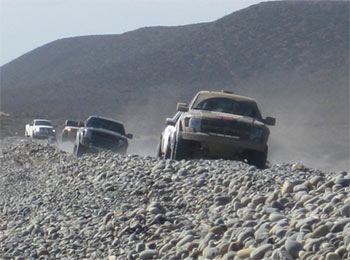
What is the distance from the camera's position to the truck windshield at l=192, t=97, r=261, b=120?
20.6 meters

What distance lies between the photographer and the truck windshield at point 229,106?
20.6m

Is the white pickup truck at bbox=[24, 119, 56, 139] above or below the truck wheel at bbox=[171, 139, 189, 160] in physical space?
below

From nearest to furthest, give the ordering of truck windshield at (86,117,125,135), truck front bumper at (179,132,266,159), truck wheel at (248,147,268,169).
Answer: truck front bumper at (179,132,266,159)
truck wheel at (248,147,268,169)
truck windshield at (86,117,125,135)

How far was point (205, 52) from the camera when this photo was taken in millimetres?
92312

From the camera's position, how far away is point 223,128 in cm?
1942

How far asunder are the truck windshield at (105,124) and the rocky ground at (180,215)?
14044 millimetres

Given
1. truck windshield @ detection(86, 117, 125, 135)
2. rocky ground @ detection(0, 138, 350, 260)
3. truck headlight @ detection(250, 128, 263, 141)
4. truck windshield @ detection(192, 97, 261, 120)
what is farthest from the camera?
truck windshield @ detection(86, 117, 125, 135)

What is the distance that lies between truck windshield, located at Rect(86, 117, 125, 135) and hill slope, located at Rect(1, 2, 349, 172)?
22.4m

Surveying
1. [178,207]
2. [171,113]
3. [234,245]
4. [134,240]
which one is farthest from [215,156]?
[171,113]

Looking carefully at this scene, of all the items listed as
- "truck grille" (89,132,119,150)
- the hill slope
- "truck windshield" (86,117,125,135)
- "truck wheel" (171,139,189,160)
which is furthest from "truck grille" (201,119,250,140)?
the hill slope

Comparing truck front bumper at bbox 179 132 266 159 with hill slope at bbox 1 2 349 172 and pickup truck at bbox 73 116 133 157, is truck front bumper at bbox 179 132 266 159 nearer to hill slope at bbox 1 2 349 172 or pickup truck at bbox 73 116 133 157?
pickup truck at bbox 73 116 133 157

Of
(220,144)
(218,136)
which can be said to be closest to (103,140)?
(220,144)

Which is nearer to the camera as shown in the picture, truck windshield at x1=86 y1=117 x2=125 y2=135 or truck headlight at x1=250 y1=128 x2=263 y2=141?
truck headlight at x1=250 y1=128 x2=263 y2=141

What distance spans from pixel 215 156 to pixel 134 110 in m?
56.9
